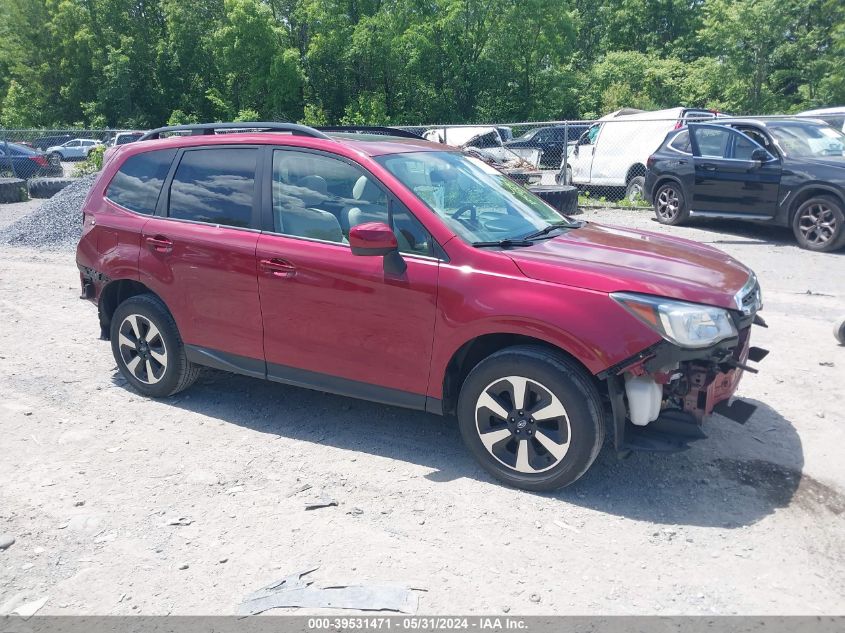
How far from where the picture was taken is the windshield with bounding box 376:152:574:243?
4430 mm

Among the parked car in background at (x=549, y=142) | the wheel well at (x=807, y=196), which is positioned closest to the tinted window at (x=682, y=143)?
the wheel well at (x=807, y=196)

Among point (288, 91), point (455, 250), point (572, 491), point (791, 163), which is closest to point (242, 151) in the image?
point (455, 250)

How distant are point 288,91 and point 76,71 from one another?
15.0 meters

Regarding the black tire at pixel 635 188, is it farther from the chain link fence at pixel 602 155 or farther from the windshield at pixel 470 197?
the windshield at pixel 470 197

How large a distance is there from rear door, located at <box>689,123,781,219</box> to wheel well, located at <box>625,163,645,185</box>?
132 inches

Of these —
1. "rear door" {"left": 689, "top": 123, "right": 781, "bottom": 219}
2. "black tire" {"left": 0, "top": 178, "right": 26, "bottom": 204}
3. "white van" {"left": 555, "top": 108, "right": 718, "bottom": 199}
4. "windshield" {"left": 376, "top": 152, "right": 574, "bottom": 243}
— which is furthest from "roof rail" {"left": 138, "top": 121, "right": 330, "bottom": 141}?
"black tire" {"left": 0, "top": 178, "right": 26, "bottom": 204}

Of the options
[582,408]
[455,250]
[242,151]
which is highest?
[242,151]

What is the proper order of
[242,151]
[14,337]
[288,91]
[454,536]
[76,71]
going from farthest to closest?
[76,71] → [288,91] → [14,337] → [242,151] → [454,536]

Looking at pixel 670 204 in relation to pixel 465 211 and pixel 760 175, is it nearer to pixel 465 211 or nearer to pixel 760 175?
pixel 760 175

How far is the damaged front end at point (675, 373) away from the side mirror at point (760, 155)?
26.8 feet

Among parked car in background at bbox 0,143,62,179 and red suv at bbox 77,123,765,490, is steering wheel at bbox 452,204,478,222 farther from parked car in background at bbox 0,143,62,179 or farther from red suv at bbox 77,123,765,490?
parked car in background at bbox 0,143,62,179

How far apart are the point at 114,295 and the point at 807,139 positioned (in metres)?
10.3
